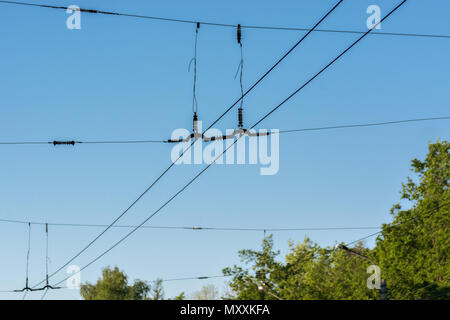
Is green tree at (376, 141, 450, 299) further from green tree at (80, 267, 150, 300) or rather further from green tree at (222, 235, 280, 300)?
green tree at (80, 267, 150, 300)

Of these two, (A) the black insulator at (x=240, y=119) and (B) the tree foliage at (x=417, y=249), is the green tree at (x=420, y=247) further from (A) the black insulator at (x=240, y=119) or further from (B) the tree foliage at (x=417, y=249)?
(A) the black insulator at (x=240, y=119)

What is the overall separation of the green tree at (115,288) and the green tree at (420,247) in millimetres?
68639

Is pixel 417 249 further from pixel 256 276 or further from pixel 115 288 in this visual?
pixel 115 288

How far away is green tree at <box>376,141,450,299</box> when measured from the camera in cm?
4644

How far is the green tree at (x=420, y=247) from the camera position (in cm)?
4644

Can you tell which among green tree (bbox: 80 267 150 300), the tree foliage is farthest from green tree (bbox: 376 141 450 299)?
green tree (bbox: 80 267 150 300)

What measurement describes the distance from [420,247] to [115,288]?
7377 cm

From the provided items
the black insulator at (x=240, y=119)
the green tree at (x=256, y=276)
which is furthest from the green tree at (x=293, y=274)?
the black insulator at (x=240, y=119)

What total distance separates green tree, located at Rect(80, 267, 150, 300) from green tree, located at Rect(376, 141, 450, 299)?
6864 cm

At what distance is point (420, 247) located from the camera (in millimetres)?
49688
